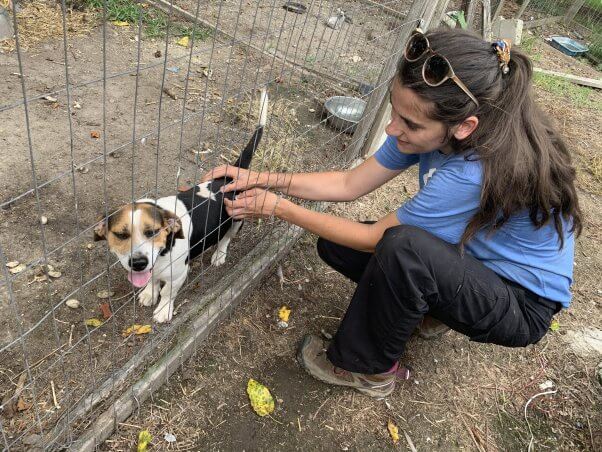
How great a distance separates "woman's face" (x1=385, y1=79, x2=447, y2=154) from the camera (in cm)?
188

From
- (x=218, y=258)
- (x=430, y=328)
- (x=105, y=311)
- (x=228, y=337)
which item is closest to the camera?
(x=105, y=311)

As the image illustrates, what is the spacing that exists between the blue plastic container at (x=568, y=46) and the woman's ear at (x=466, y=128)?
9844 mm

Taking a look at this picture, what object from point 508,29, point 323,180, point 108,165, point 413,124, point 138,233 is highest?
point 413,124

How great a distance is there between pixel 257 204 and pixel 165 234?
0.48 metres

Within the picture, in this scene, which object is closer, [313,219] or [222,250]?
[313,219]

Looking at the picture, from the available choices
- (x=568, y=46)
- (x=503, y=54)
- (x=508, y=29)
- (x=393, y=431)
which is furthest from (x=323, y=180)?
(x=568, y=46)

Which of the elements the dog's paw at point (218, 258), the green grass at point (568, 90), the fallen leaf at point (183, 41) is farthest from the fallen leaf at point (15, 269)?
the green grass at point (568, 90)

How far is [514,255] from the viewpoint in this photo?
2.23 m

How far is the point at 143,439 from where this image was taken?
2148mm

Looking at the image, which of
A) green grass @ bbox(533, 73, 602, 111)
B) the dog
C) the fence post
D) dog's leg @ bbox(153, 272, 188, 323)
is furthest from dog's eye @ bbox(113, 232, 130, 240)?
green grass @ bbox(533, 73, 602, 111)

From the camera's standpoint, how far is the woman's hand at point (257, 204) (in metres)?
2.30

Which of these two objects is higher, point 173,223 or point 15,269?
point 173,223

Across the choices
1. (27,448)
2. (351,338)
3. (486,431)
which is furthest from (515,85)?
(27,448)

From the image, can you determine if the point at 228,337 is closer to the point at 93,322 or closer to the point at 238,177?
the point at 93,322
